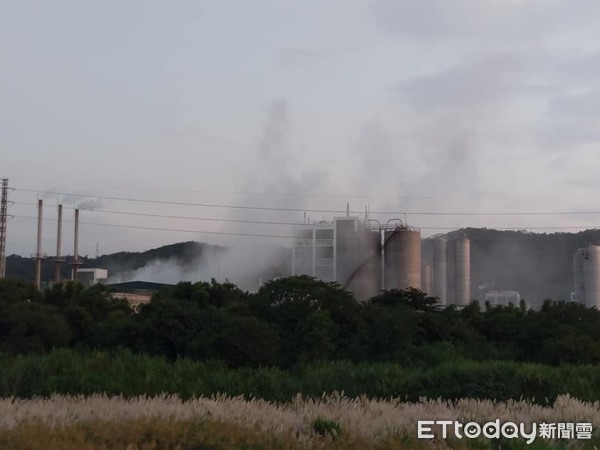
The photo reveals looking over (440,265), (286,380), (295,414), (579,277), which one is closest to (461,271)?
(440,265)

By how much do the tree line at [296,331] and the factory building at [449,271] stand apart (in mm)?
55833

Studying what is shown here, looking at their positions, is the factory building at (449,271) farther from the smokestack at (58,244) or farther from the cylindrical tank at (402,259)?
the smokestack at (58,244)

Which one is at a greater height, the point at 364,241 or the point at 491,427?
the point at 364,241

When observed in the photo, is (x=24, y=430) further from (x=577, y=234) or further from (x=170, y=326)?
(x=577, y=234)

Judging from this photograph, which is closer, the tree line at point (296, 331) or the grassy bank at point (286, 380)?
the grassy bank at point (286, 380)

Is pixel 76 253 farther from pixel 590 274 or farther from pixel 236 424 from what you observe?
pixel 236 424

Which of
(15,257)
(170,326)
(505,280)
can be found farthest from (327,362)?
(15,257)

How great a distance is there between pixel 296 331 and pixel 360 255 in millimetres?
45397

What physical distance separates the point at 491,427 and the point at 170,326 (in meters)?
11.8

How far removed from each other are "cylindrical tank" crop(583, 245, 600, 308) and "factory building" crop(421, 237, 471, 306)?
11476mm

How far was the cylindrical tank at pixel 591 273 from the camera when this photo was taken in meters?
71.7

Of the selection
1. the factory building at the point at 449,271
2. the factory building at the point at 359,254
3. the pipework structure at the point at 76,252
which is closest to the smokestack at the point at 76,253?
the pipework structure at the point at 76,252

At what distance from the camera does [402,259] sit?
62.0 meters

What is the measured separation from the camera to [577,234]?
111 meters
